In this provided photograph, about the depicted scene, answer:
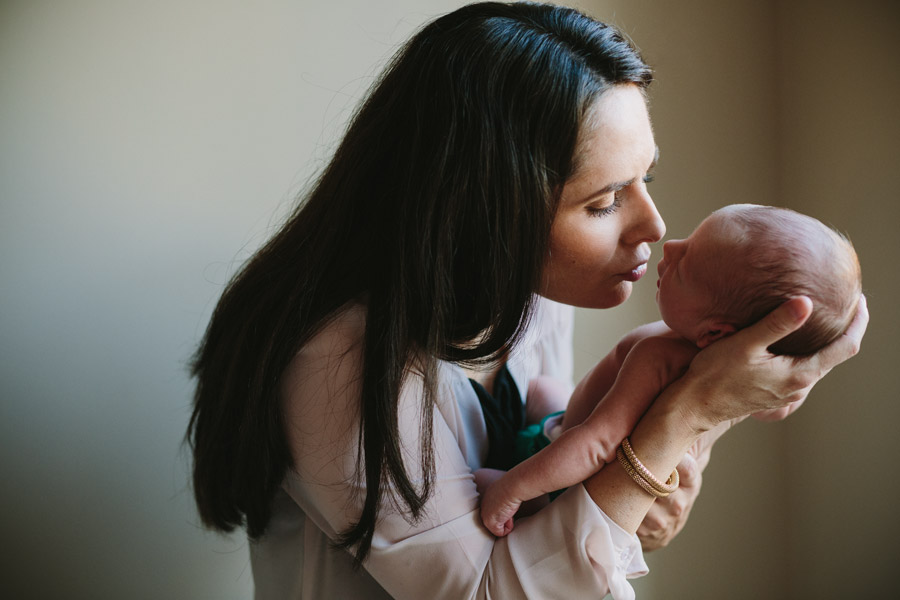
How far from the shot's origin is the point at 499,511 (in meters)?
1.08

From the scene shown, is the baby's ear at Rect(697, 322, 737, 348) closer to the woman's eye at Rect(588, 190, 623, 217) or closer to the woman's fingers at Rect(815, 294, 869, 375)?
the woman's fingers at Rect(815, 294, 869, 375)

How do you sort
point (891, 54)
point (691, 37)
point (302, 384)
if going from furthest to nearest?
1. point (691, 37)
2. point (891, 54)
3. point (302, 384)

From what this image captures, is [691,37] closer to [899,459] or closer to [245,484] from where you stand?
[899,459]

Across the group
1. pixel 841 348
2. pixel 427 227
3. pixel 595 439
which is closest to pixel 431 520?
pixel 595 439

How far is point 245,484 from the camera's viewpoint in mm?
1200

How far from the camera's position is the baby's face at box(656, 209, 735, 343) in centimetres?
103

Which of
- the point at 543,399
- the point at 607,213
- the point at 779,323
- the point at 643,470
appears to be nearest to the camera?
the point at 779,323

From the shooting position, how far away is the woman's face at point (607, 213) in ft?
3.56

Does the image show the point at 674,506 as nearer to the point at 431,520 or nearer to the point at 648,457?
the point at 648,457

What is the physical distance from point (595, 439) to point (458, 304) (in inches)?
11.9

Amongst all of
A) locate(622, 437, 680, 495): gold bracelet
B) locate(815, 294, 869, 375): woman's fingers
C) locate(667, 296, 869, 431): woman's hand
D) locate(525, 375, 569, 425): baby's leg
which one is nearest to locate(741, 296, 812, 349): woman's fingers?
locate(667, 296, 869, 431): woman's hand

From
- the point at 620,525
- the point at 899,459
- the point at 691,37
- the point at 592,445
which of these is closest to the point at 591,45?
the point at 592,445

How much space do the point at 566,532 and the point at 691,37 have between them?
138cm

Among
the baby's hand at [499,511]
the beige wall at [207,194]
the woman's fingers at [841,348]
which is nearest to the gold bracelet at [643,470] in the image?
the baby's hand at [499,511]
